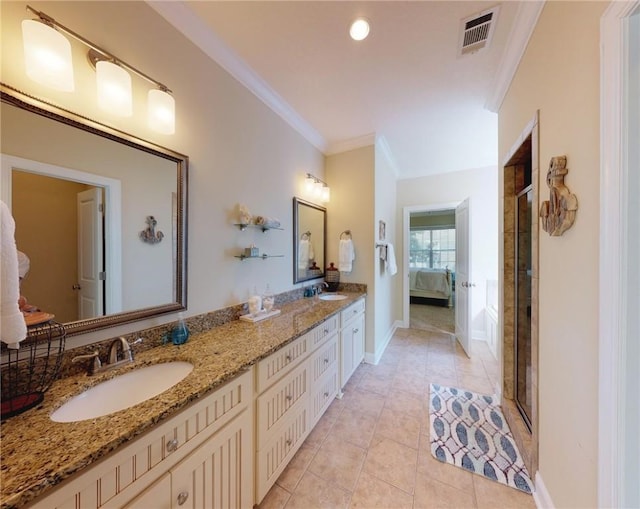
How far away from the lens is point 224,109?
5.53 ft

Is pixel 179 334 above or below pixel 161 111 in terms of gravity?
below

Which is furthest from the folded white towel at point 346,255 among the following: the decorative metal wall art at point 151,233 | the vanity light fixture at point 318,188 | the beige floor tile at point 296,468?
the decorative metal wall art at point 151,233

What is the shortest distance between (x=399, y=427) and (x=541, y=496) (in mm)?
806

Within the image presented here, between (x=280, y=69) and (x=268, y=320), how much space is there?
192 centimetres

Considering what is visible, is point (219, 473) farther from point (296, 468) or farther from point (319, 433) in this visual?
point (319, 433)

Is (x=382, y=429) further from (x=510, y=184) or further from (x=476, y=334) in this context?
(x=476, y=334)

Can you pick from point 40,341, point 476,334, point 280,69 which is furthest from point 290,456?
point 476,334

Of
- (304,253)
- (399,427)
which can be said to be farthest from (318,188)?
(399,427)

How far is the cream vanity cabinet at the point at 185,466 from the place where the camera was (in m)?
0.64

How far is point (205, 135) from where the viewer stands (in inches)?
61.4

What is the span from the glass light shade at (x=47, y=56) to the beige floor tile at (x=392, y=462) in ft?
8.21

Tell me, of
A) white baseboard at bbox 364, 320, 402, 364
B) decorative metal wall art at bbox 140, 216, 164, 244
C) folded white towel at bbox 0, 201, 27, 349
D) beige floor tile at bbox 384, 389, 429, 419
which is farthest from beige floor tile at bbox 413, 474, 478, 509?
decorative metal wall art at bbox 140, 216, 164, 244

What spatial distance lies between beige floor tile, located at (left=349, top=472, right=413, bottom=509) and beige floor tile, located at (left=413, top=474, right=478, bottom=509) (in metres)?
0.06

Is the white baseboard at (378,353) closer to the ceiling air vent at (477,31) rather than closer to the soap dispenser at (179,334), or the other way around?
the soap dispenser at (179,334)
